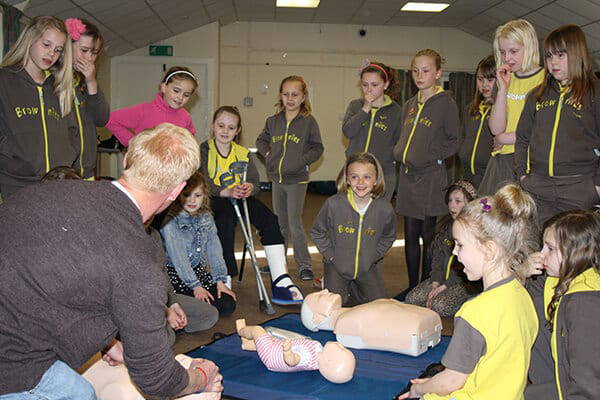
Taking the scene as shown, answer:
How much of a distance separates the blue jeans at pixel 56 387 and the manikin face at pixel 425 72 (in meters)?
3.01

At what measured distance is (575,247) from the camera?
6.61 ft

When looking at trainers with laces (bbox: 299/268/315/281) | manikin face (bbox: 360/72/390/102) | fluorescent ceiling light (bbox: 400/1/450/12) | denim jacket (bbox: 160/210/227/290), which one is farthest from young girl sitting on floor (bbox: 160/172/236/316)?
fluorescent ceiling light (bbox: 400/1/450/12)

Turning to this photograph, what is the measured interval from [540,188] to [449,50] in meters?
9.16

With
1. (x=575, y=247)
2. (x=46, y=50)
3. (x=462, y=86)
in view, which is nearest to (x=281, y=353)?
(x=575, y=247)

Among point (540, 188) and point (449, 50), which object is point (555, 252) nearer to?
point (540, 188)

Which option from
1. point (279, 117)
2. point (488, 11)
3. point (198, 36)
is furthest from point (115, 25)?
point (488, 11)

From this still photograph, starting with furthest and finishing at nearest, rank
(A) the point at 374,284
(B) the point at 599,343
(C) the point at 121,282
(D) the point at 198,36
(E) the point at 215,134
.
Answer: (D) the point at 198,36 < (E) the point at 215,134 < (A) the point at 374,284 < (B) the point at 599,343 < (C) the point at 121,282

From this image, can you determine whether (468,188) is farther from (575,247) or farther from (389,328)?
(575,247)

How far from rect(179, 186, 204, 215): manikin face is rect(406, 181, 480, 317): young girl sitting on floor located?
4.60ft

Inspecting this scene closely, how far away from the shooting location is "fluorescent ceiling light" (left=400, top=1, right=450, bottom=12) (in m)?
9.66

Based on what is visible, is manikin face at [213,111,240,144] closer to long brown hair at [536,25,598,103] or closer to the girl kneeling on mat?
the girl kneeling on mat

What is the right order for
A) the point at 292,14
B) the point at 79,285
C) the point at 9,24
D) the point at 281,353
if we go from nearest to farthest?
the point at 79,285 < the point at 281,353 < the point at 9,24 < the point at 292,14

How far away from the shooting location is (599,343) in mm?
1851

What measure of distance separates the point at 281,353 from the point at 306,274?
6.82 ft
